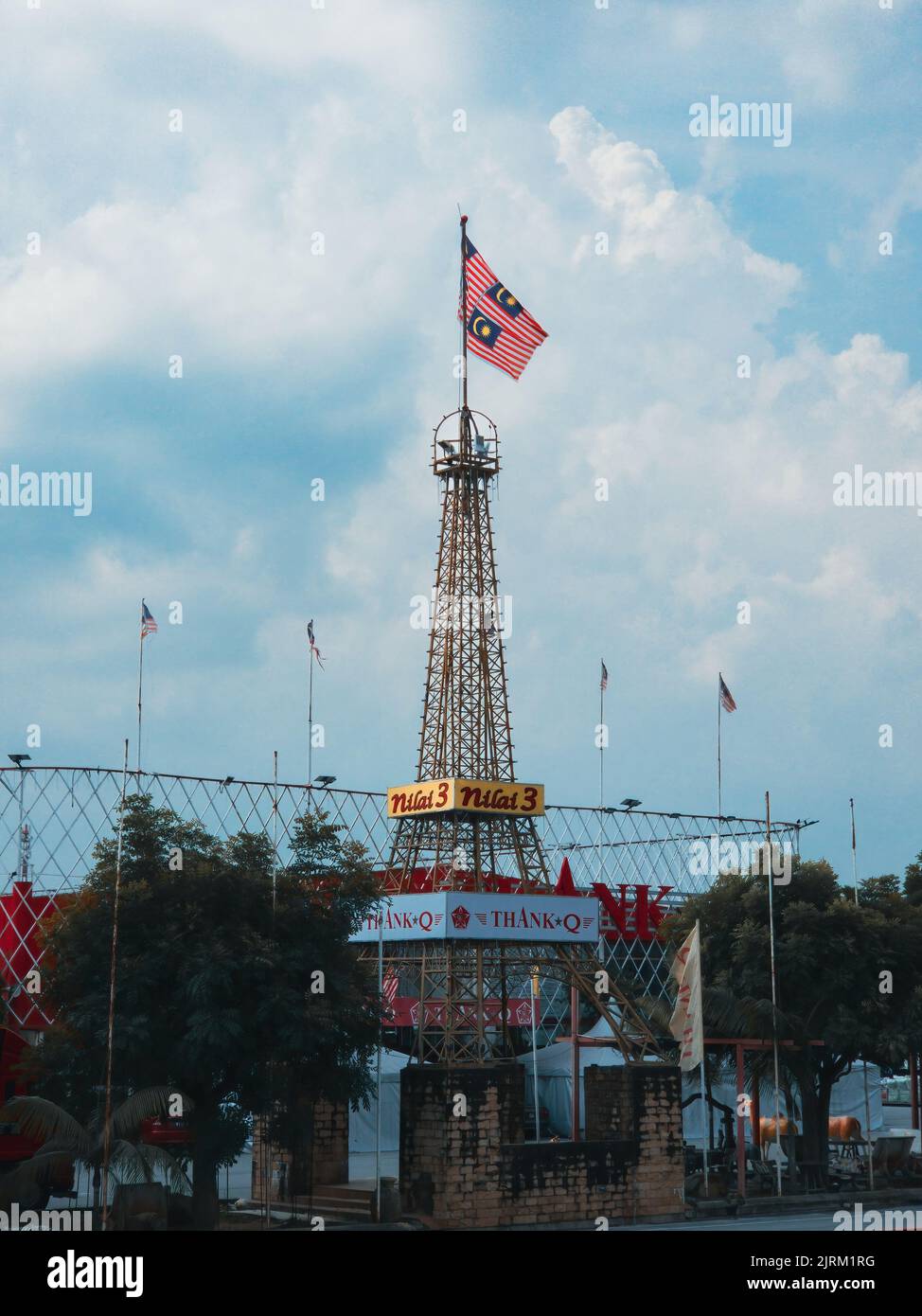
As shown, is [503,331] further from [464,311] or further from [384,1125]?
[384,1125]

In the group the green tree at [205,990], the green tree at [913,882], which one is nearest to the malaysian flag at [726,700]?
the green tree at [913,882]

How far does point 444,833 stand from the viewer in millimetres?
58375

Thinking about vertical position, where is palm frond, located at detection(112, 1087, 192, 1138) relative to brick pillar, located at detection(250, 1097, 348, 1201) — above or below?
above

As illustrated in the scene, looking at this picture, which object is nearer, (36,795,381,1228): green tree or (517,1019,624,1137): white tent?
(36,795,381,1228): green tree

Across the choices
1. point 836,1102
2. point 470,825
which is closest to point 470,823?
point 470,825

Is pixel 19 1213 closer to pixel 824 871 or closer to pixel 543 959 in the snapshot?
pixel 543 959

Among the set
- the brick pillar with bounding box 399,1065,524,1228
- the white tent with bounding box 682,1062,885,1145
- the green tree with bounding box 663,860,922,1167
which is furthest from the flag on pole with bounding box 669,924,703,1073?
the white tent with bounding box 682,1062,885,1145

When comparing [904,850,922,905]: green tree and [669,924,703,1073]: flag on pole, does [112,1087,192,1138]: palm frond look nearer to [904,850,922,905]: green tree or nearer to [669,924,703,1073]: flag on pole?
[669,924,703,1073]: flag on pole

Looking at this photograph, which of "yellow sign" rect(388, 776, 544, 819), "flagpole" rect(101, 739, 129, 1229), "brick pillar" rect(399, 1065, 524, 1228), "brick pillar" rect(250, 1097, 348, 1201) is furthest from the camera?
"yellow sign" rect(388, 776, 544, 819)

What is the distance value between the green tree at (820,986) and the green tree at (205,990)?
63.2ft

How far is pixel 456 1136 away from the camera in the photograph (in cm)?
4947

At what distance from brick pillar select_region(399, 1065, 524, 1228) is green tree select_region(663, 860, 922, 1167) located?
584 inches

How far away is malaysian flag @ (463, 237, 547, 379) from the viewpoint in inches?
2415
